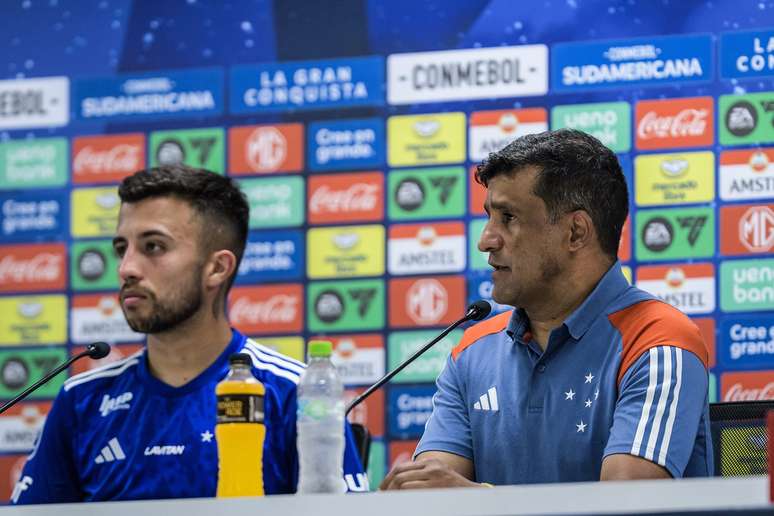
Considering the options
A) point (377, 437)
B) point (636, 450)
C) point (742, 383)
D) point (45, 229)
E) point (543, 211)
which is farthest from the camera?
point (45, 229)

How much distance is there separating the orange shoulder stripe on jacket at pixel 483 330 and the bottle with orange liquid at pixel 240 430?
811 mm

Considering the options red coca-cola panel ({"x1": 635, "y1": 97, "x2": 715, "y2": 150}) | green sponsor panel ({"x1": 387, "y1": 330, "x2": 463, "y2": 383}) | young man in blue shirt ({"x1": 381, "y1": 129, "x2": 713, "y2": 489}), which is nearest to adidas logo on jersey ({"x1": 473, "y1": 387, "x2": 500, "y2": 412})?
young man in blue shirt ({"x1": 381, "y1": 129, "x2": 713, "y2": 489})

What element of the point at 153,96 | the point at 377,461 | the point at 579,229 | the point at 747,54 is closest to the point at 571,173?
the point at 579,229

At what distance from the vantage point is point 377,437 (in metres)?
3.67

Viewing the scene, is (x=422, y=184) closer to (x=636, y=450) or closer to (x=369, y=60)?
(x=369, y=60)

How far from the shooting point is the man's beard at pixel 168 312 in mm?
2662

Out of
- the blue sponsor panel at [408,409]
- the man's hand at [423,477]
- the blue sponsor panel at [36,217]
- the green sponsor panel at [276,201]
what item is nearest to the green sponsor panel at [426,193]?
the green sponsor panel at [276,201]

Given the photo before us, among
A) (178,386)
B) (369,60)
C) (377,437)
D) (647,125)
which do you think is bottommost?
(377,437)

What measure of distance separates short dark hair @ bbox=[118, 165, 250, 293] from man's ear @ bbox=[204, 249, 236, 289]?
2cm

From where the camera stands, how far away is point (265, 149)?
3.88 metres

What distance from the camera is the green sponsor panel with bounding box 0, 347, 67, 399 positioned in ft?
12.7

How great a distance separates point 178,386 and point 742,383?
67.3 inches

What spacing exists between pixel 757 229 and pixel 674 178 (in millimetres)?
280

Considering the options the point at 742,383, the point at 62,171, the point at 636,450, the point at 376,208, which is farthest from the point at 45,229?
the point at 636,450
